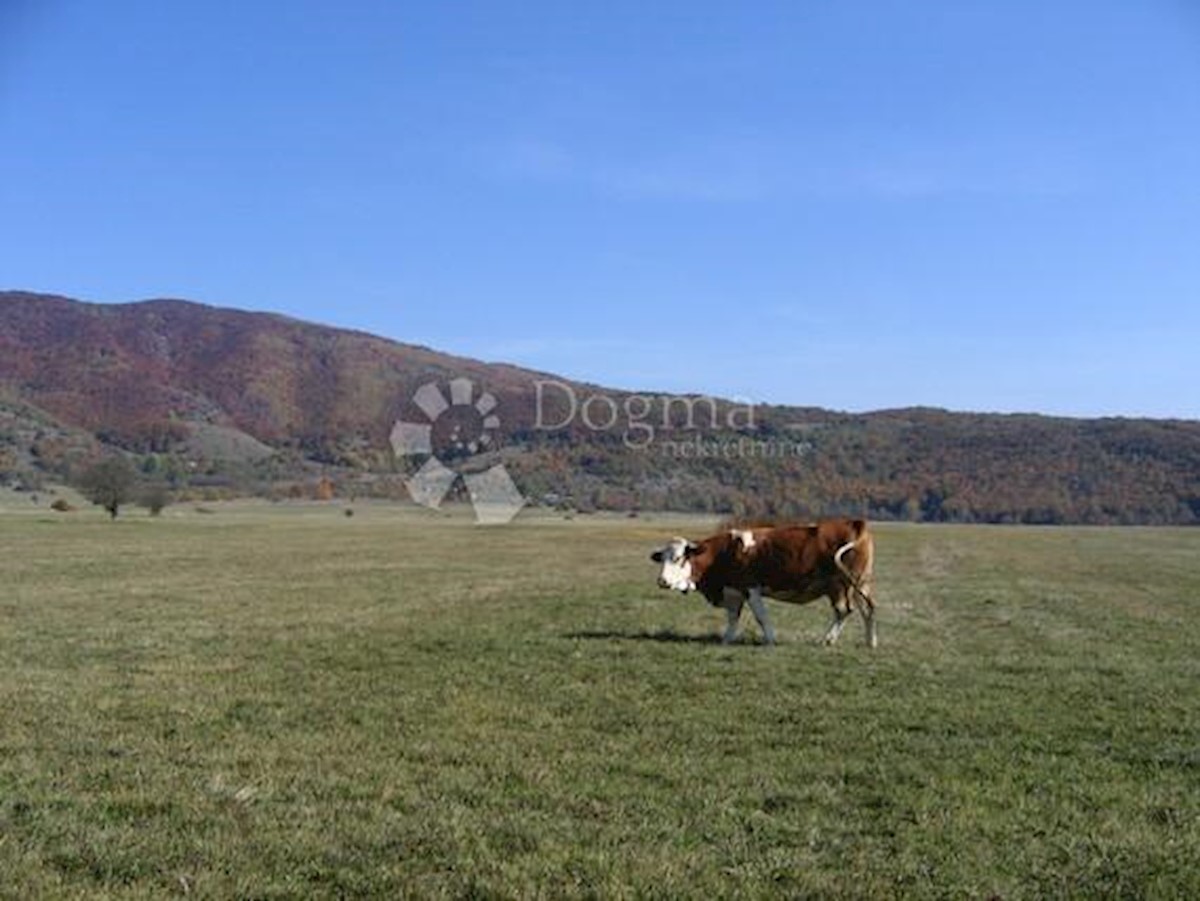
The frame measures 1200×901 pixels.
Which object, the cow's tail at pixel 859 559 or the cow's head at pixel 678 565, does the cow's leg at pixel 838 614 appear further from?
the cow's head at pixel 678 565

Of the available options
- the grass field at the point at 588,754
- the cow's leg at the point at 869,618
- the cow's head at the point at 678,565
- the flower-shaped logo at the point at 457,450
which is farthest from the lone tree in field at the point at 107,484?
the cow's leg at the point at 869,618

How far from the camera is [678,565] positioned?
1873cm

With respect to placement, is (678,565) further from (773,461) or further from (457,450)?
(457,450)

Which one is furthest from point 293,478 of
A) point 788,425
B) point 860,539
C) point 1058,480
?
point 860,539

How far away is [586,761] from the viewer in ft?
31.7

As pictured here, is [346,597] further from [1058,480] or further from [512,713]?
[1058,480]

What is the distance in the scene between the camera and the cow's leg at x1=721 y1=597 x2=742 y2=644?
1781 centimetres

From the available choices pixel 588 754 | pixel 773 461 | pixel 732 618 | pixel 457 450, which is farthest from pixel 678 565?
pixel 457 450

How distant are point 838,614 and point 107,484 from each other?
7410 centimetres

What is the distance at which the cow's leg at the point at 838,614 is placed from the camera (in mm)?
17734

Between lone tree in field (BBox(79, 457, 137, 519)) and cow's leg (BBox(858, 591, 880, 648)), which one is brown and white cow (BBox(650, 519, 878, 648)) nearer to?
cow's leg (BBox(858, 591, 880, 648))

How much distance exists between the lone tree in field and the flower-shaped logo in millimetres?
27443

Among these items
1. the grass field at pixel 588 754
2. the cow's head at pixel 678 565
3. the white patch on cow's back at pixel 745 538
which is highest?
the white patch on cow's back at pixel 745 538

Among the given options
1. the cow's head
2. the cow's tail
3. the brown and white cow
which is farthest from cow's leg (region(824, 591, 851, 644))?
the cow's head
